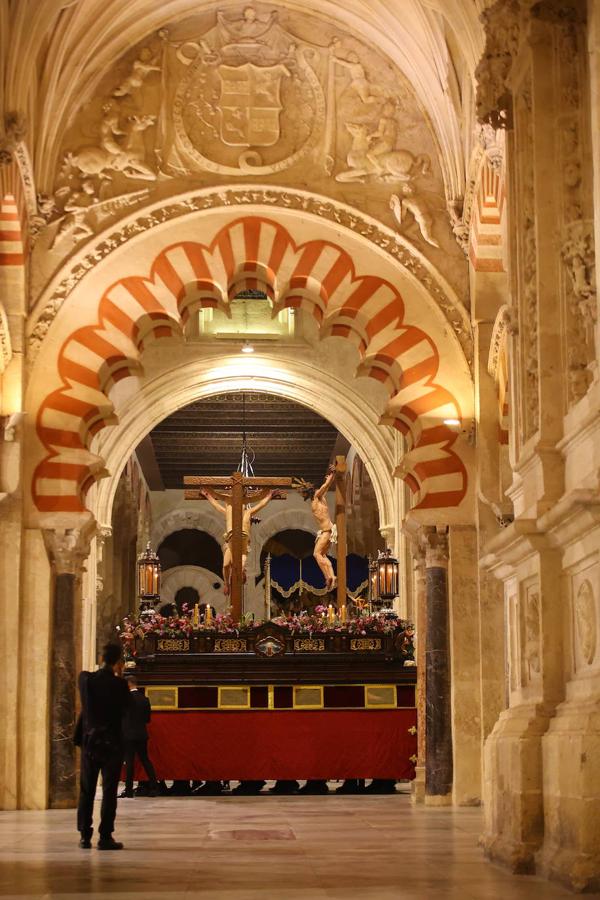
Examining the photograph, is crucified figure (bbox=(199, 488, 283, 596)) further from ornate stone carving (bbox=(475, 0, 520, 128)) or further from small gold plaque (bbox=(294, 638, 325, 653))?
ornate stone carving (bbox=(475, 0, 520, 128))

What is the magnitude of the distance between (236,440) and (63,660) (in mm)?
12421

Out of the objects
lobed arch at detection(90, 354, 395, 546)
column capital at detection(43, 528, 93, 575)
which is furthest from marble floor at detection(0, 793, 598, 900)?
lobed arch at detection(90, 354, 395, 546)

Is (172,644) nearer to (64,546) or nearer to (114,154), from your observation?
(64,546)

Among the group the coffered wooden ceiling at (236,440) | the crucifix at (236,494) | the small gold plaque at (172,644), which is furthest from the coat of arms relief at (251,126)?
the coffered wooden ceiling at (236,440)

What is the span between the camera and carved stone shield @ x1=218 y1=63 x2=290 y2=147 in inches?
436

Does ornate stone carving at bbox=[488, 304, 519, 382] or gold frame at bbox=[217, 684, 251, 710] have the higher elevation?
ornate stone carving at bbox=[488, 304, 519, 382]

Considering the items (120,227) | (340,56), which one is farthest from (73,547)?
(340,56)

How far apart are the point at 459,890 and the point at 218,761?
7.59 metres

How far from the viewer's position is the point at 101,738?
7000 millimetres

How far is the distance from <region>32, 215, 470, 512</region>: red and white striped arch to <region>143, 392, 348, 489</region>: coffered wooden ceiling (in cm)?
888

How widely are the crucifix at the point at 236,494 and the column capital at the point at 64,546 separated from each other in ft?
11.1

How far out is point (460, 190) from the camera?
10.9m

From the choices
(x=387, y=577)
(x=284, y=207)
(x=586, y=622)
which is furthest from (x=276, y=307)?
(x=586, y=622)

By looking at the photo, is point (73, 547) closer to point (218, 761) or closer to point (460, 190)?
point (218, 761)
